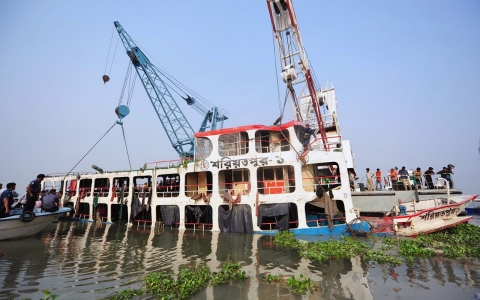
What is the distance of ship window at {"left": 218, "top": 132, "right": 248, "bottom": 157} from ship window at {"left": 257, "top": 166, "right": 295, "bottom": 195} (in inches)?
81.6

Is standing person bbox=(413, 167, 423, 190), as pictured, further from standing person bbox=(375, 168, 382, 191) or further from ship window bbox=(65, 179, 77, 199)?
ship window bbox=(65, 179, 77, 199)

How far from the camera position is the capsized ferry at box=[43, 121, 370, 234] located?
45.5 feet

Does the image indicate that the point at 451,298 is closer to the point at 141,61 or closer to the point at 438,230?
the point at 438,230

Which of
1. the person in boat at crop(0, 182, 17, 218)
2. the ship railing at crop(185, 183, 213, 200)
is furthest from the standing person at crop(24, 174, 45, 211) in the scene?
the ship railing at crop(185, 183, 213, 200)

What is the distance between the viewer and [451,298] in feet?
19.2

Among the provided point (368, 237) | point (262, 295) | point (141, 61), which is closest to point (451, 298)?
point (262, 295)

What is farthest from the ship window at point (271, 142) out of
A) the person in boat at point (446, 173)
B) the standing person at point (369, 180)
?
the person in boat at point (446, 173)

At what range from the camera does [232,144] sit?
17.1 metres

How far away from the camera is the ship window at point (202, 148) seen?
17.5 meters

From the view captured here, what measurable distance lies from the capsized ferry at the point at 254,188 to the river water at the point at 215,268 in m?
2.45

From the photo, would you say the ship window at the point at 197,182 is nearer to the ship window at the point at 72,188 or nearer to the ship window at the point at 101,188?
the ship window at the point at 101,188

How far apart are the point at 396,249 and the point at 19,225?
67.1ft

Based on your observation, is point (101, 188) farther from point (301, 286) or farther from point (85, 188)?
point (301, 286)

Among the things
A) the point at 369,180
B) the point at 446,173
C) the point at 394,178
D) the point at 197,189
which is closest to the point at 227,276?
the point at 197,189
